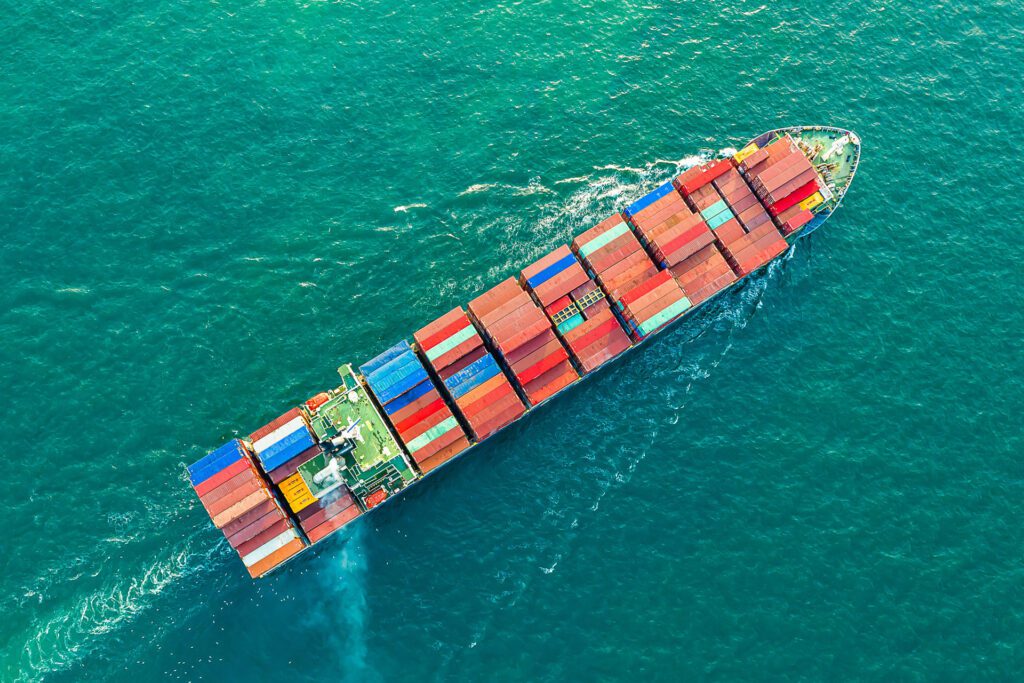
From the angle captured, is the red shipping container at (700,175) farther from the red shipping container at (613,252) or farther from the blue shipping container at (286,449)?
the blue shipping container at (286,449)

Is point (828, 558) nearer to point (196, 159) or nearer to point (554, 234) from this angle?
point (554, 234)

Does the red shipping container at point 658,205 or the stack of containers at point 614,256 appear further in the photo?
the red shipping container at point 658,205

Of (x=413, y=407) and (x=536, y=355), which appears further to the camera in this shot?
(x=536, y=355)

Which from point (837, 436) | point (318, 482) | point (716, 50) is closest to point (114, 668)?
point (318, 482)

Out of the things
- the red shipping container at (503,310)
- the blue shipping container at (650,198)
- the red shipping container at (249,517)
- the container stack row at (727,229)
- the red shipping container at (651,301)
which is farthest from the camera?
the blue shipping container at (650,198)

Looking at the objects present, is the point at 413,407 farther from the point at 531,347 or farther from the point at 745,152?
the point at 745,152

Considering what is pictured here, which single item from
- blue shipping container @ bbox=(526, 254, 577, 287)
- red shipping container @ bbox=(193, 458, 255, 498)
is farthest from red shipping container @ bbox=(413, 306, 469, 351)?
red shipping container @ bbox=(193, 458, 255, 498)

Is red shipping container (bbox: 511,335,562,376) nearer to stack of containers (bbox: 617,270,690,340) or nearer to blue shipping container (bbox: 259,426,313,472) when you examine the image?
stack of containers (bbox: 617,270,690,340)

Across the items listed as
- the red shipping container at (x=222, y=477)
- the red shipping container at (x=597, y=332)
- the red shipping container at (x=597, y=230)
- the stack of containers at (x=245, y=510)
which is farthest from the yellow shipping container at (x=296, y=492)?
the red shipping container at (x=597, y=230)

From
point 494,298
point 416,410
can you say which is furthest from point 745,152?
point 416,410
